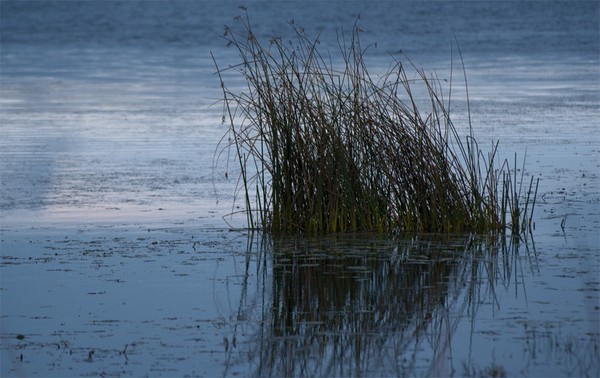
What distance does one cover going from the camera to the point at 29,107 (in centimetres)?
1823

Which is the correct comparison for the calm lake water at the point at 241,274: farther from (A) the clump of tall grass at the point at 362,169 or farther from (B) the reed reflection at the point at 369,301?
(A) the clump of tall grass at the point at 362,169

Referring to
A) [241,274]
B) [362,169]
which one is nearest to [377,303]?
[241,274]

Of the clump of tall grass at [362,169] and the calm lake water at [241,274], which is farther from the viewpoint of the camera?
the clump of tall grass at [362,169]

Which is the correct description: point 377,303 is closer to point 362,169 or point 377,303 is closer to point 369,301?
point 369,301

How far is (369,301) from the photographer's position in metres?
5.80

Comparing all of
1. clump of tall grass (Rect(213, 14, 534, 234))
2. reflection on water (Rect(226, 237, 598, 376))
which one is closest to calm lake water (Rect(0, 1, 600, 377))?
reflection on water (Rect(226, 237, 598, 376))

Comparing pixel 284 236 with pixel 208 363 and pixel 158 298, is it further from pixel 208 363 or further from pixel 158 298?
pixel 208 363

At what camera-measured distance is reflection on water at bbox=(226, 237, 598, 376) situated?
4797 mm

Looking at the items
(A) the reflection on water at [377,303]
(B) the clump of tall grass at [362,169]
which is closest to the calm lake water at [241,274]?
(A) the reflection on water at [377,303]

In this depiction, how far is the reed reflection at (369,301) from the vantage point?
484cm

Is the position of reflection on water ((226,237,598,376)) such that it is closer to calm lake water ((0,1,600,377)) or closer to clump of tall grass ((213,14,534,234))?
calm lake water ((0,1,600,377))

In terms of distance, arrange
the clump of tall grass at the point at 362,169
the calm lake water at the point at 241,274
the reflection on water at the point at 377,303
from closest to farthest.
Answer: the reflection on water at the point at 377,303 → the calm lake water at the point at 241,274 → the clump of tall grass at the point at 362,169

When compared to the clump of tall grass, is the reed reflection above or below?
below

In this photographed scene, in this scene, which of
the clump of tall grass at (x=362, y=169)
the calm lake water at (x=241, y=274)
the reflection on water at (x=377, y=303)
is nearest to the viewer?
the reflection on water at (x=377, y=303)
